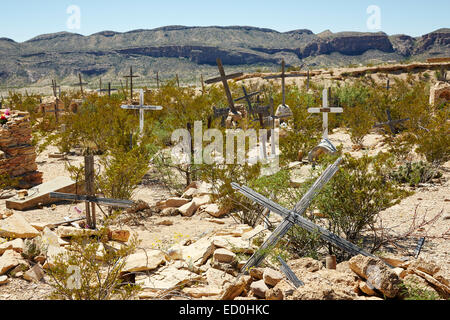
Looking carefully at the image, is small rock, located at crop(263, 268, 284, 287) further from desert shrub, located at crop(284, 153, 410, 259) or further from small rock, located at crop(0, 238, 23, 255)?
small rock, located at crop(0, 238, 23, 255)

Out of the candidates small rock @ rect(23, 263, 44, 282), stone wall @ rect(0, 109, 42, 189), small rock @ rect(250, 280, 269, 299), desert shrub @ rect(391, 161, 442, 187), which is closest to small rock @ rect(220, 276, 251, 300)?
small rock @ rect(250, 280, 269, 299)

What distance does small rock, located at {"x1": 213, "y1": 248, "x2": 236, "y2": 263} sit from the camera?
5.37 m

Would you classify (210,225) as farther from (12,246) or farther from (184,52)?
(184,52)

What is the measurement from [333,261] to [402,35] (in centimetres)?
14040

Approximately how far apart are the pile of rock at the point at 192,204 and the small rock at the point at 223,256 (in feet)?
10.1

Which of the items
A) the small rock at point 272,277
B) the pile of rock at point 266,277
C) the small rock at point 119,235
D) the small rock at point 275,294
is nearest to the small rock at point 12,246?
the small rock at point 119,235

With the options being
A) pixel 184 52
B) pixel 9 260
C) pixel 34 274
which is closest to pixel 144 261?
pixel 34 274

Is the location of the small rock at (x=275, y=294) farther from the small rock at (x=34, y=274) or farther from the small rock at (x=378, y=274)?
the small rock at (x=34, y=274)

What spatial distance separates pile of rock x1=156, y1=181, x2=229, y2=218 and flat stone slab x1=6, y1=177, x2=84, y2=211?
218 centimetres

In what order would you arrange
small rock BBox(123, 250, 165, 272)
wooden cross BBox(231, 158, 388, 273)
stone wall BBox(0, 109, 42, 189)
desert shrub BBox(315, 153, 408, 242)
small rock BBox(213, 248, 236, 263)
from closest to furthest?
wooden cross BBox(231, 158, 388, 273) → small rock BBox(123, 250, 165, 272) → small rock BBox(213, 248, 236, 263) → desert shrub BBox(315, 153, 408, 242) → stone wall BBox(0, 109, 42, 189)

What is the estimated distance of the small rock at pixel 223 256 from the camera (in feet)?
17.6

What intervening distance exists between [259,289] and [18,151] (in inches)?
382
